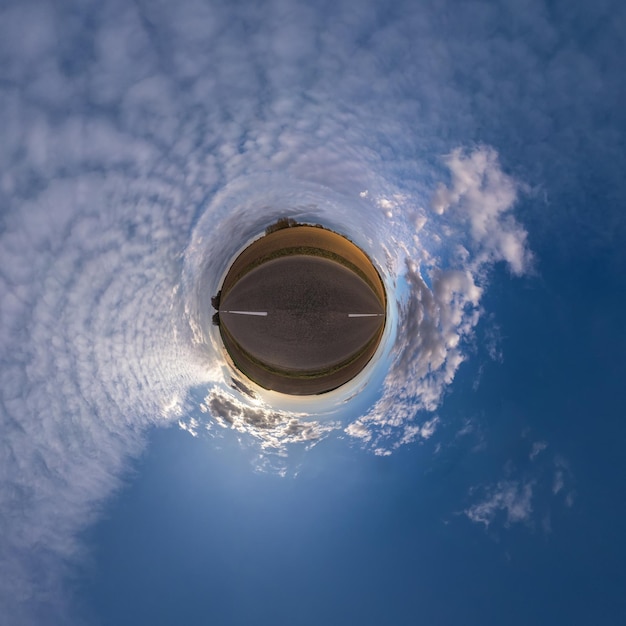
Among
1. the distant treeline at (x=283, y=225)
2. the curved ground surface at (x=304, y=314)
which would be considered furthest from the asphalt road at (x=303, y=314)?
the distant treeline at (x=283, y=225)

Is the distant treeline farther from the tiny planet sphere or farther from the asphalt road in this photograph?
the asphalt road

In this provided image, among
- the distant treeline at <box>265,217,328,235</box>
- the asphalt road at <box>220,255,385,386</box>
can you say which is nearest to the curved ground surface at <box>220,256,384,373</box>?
the asphalt road at <box>220,255,385,386</box>

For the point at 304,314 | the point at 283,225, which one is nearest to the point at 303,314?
the point at 304,314

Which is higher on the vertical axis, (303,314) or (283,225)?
(283,225)

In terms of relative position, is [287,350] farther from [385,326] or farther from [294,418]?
[385,326]

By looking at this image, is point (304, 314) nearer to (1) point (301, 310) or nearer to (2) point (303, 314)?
(2) point (303, 314)

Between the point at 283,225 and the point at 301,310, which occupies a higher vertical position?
the point at 283,225

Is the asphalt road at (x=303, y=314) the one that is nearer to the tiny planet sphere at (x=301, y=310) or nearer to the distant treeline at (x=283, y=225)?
the tiny planet sphere at (x=301, y=310)

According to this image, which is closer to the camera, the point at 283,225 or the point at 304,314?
the point at 304,314
